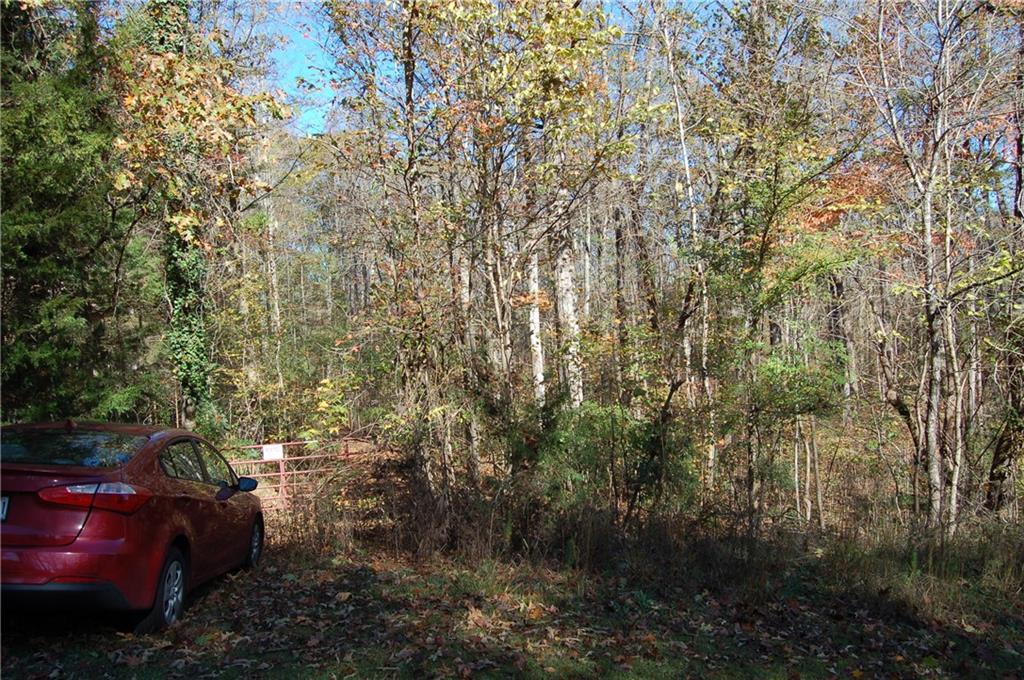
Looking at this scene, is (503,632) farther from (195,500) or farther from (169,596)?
(195,500)

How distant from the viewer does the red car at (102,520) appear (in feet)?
14.8

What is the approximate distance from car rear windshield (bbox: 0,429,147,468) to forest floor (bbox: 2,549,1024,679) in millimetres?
1020

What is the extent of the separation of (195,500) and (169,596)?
0.80 metres

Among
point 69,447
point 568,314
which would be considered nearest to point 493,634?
point 69,447

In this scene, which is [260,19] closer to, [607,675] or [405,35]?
[405,35]

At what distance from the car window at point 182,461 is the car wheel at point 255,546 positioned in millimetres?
1261

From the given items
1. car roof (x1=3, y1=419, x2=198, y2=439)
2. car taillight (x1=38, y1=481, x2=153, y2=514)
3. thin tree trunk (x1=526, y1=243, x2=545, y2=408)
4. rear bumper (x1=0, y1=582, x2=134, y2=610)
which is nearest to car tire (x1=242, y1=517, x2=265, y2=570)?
car roof (x1=3, y1=419, x2=198, y2=439)

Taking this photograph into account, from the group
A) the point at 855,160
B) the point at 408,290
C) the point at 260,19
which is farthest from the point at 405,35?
the point at 260,19

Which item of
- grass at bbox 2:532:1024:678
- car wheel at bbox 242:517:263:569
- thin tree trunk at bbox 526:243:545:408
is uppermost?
thin tree trunk at bbox 526:243:545:408

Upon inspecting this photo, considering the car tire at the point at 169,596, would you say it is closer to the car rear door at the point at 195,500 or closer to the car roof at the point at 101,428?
the car rear door at the point at 195,500

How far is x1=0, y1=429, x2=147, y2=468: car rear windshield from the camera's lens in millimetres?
4910

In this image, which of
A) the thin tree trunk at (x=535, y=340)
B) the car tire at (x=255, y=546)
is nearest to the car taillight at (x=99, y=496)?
the car tire at (x=255, y=546)

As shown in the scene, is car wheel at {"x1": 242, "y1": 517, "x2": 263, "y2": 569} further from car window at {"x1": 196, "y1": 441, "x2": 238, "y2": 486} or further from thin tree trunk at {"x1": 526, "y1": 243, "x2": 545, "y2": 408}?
thin tree trunk at {"x1": 526, "y1": 243, "x2": 545, "y2": 408}

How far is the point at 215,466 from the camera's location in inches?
278
